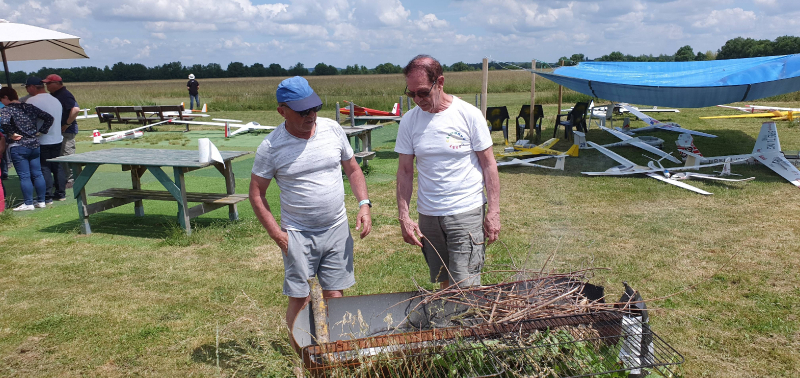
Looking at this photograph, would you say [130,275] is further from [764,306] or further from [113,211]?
[764,306]

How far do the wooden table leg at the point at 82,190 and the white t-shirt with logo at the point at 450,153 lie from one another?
4381 millimetres

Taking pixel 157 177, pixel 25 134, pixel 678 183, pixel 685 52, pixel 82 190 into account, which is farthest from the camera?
pixel 685 52

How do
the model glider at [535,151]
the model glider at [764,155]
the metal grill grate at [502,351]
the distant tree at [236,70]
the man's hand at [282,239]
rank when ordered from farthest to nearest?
the distant tree at [236,70]
the model glider at [535,151]
the model glider at [764,155]
the man's hand at [282,239]
the metal grill grate at [502,351]

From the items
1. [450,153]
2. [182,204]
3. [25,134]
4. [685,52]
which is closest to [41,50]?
[25,134]

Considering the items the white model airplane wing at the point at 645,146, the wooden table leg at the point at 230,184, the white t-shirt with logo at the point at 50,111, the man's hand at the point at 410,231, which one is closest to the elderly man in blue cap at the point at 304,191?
the man's hand at the point at 410,231

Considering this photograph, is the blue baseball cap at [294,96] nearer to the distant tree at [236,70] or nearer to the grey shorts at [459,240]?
the grey shorts at [459,240]

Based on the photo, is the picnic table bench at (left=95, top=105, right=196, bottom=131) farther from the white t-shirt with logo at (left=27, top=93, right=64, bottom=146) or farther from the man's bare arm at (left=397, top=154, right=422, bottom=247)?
the man's bare arm at (left=397, top=154, right=422, bottom=247)

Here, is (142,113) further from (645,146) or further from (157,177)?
(645,146)

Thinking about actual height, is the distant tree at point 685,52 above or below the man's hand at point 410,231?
above

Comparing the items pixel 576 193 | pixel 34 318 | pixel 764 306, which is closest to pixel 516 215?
pixel 576 193

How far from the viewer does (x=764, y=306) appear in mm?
3777

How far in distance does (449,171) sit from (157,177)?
3.82 m

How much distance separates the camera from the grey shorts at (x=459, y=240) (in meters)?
2.87

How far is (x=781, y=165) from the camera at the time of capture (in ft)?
26.1
